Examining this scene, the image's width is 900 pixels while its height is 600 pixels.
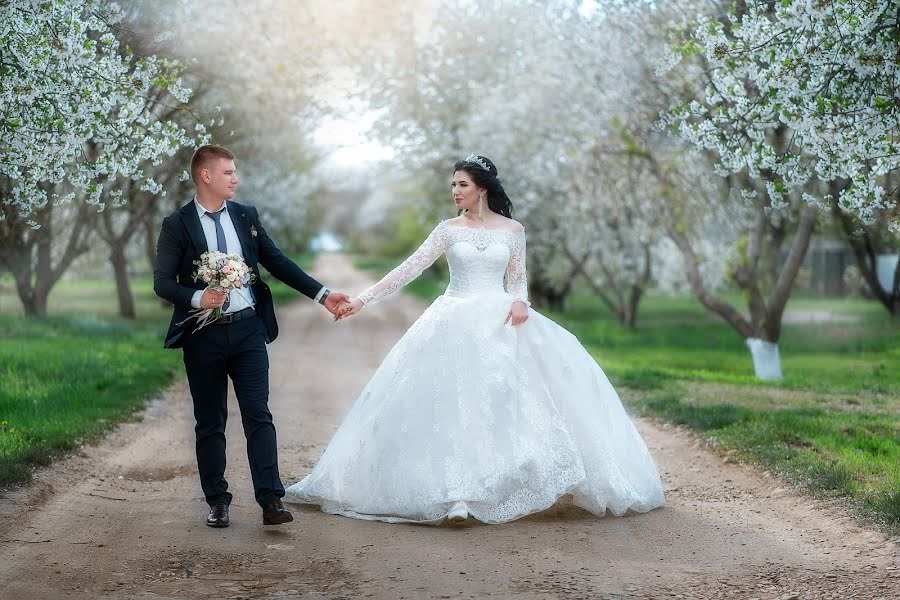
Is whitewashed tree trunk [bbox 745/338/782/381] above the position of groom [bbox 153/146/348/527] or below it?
below

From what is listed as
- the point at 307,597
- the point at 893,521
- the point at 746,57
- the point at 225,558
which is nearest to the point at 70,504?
the point at 225,558

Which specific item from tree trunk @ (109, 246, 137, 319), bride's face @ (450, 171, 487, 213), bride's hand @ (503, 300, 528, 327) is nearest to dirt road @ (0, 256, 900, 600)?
bride's hand @ (503, 300, 528, 327)

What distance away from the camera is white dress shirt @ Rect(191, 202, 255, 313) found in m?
6.63

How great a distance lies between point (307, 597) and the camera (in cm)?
519

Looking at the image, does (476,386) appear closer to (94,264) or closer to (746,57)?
(746,57)

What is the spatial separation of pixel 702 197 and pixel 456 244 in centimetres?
1278

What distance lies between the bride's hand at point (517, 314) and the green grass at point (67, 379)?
3715 mm

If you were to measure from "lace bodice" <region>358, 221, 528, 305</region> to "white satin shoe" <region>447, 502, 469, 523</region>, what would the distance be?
1.63 m

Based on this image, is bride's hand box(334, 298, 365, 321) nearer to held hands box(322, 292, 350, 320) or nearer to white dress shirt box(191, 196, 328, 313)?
held hands box(322, 292, 350, 320)

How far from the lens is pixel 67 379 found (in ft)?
41.4

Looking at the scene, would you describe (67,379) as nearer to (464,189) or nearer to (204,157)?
(204,157)

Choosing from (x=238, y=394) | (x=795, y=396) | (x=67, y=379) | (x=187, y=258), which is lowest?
(x=795, y=396)

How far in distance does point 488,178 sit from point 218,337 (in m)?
2.25

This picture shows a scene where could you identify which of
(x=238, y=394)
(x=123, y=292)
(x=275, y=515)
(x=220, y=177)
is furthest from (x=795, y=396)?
(x=123, y=292)
